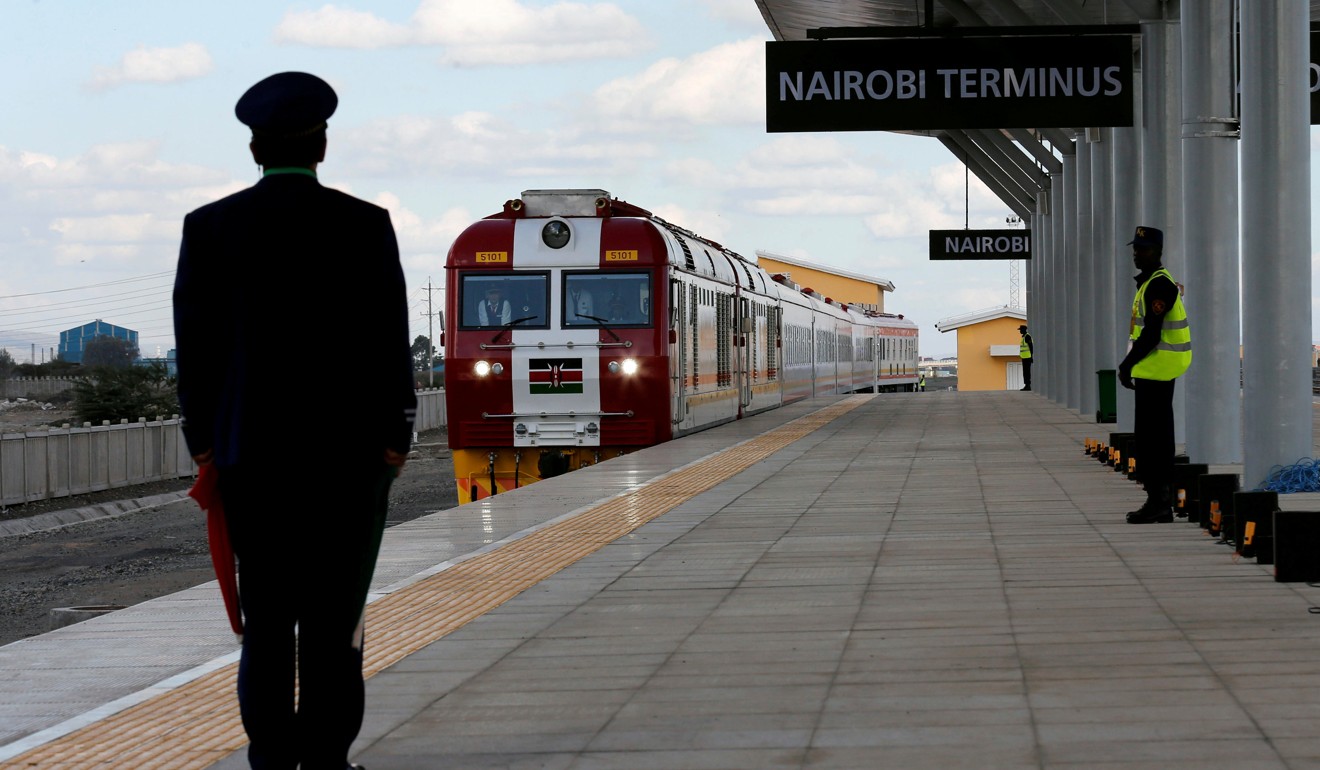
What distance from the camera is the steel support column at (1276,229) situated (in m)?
11.2

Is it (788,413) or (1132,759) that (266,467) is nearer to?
(1132,759)

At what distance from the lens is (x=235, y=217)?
422cm

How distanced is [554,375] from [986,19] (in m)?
9.26

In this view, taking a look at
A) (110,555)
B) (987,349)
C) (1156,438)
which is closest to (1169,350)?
(1156,438)

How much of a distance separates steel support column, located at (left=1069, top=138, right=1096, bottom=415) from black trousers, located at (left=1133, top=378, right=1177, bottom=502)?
15284mm

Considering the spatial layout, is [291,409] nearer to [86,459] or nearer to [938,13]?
[938,13]

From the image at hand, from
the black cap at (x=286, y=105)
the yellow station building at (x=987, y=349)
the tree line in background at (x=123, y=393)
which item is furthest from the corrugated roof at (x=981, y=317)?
the black cap at (x=286, y=105)

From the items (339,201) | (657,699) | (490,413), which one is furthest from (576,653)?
(490,413)

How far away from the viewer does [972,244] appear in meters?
34.6

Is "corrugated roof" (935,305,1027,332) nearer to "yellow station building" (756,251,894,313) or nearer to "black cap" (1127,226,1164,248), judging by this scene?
"yellow station building" (756,251,894,313)

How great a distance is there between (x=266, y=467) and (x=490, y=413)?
14725mm

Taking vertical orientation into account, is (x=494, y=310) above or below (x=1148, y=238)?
below

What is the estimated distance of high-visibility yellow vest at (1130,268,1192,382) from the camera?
1032cm

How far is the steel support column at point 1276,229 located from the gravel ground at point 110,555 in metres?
9.57
